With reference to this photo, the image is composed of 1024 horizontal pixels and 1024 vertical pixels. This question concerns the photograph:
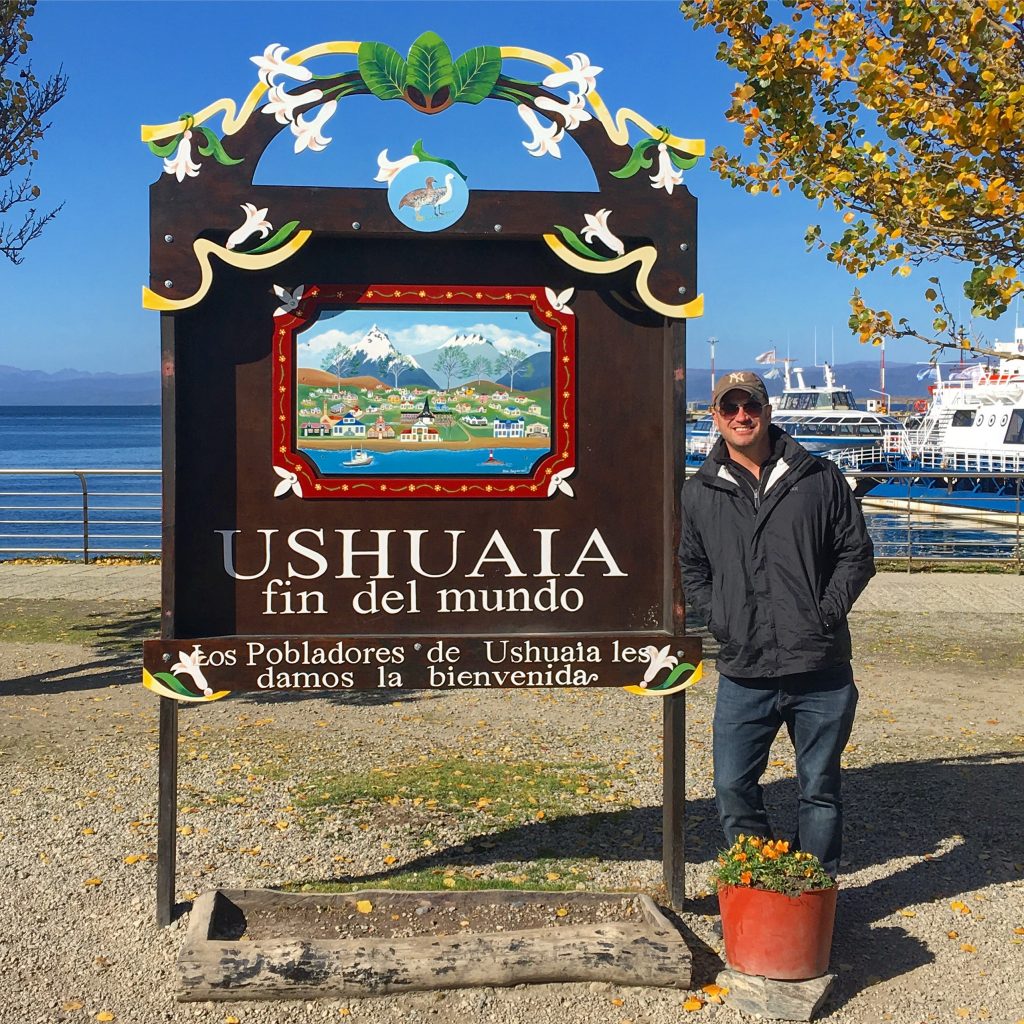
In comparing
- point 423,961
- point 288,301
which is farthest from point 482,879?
point 288,301

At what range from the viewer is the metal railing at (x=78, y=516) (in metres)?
16.3

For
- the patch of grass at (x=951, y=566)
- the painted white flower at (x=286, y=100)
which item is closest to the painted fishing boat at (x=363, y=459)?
the painted white flower at (x=286, y=100)

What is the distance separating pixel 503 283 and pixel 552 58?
0.87 meters

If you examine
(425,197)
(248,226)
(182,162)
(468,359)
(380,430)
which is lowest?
(380,430)

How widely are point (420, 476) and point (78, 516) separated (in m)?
44.1

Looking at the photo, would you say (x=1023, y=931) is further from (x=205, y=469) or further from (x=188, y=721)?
(x=188, y=721)

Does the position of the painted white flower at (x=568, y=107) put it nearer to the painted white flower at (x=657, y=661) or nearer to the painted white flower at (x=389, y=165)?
the painted white flower at (x=389, y=165)

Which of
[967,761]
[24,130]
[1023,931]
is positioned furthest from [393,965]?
[24,130]

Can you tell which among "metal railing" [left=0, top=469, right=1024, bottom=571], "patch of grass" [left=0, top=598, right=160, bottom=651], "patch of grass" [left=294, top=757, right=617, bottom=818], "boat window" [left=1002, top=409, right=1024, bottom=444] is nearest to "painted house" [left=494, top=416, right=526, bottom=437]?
"metal railing" [left=0, top=469, right=1024, bottom=571]

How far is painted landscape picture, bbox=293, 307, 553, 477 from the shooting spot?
475cm

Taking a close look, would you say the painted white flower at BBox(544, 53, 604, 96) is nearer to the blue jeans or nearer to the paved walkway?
the blue jeans

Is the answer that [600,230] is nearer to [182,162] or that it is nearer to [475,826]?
[182,162]

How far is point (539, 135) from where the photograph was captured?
15.0ft

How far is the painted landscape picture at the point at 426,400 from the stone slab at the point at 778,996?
2.07 meters
